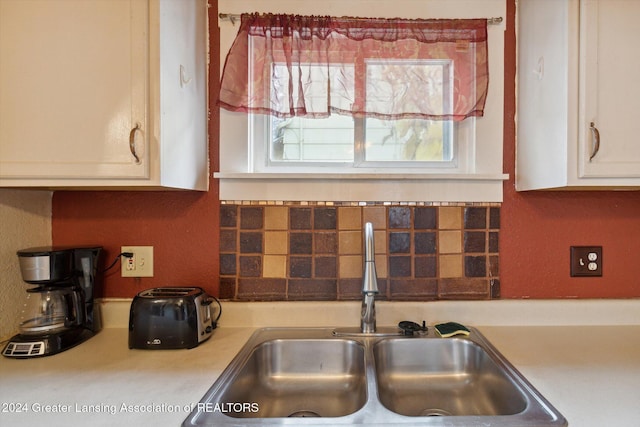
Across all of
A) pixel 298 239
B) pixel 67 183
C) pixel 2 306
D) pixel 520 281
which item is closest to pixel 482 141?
pixel 520 281

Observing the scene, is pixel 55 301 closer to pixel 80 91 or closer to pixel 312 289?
pixel 80 91

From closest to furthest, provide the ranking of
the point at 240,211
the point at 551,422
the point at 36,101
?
the point at 551,422 → the point at 36,101 → the point at 240,211

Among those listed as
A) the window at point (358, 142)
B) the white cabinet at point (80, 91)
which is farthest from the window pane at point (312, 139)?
the white cabinet at point (80, 91)

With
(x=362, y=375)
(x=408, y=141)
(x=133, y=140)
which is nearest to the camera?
(x=133, y=140)

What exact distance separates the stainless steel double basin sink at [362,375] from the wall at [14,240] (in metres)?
0.76

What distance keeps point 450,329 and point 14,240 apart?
57.3 inches

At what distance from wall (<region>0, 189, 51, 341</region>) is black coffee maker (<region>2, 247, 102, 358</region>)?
0.09 metres

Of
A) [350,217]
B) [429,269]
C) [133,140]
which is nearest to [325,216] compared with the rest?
[350,217]

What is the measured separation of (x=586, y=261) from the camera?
120 centimetres

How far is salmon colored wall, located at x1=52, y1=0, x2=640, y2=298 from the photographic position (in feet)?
3.94

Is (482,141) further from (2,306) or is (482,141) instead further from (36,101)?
(2,306)

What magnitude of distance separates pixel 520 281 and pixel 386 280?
0.50m

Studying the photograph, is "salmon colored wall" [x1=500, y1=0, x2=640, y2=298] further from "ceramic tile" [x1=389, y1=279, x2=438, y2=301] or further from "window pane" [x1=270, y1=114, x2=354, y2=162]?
"window pane" [x1=270, y1=114, x2=354, y2=162]

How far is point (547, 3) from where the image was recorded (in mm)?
1024
